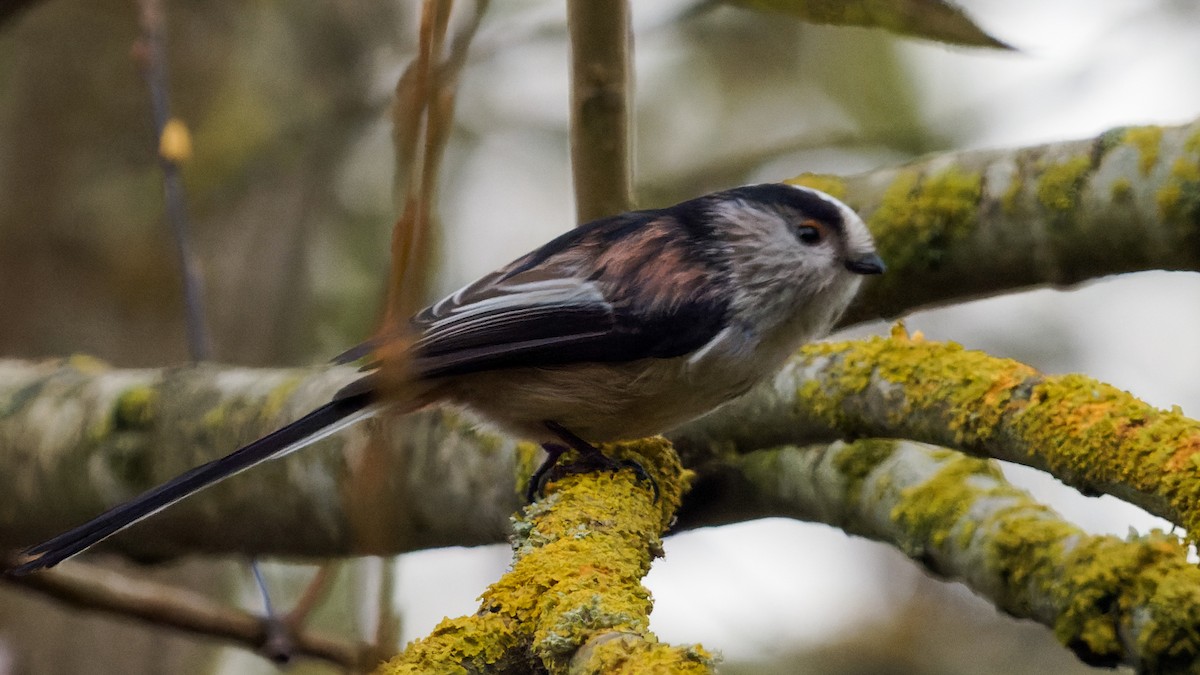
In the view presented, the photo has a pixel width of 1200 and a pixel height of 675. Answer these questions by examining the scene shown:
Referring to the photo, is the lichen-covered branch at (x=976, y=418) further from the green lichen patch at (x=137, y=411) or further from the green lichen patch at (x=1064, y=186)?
the green lichen patch at (x=137, y=411)

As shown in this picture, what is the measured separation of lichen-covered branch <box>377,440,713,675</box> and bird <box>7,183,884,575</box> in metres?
0.45

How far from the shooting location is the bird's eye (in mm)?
2660

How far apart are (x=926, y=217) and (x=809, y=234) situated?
276 millimetres

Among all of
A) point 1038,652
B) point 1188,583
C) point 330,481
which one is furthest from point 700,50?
point 1188,583

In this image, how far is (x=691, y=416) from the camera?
2498 millimetres

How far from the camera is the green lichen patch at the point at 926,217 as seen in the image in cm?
249

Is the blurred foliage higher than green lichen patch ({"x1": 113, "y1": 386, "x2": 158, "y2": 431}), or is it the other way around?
the blurred foliage

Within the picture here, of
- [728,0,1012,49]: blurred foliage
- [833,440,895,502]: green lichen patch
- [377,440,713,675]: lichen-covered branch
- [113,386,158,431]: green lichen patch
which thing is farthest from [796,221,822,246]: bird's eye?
[113,386,158,431]: green lichen patch

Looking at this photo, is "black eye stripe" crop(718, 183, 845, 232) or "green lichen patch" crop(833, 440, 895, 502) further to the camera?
"black eye stripe" crop(718, 183, 845, 232)

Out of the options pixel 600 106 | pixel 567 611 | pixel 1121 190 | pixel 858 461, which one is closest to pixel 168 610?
pixel 600 106

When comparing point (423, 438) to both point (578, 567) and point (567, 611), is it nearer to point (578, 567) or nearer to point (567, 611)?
point (578, 567)

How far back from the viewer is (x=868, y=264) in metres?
2.51

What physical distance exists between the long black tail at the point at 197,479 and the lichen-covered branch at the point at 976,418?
0.83m

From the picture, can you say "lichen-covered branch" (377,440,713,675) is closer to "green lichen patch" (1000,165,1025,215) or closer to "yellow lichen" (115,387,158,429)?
"green lichen patch" (1000,165,1025,215)
